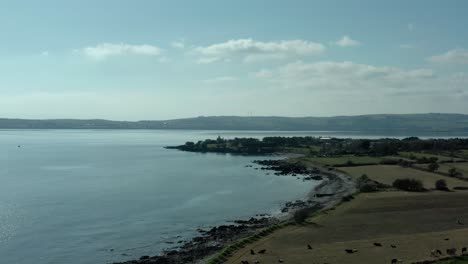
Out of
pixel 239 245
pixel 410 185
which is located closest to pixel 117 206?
pixel 239 245

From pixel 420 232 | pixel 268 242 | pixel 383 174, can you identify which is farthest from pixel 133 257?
pixel 383 174

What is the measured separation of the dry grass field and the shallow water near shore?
10.1 m

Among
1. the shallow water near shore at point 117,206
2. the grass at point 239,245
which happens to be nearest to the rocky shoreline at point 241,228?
the grass at point 239,245

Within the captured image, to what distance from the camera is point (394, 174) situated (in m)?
81.5

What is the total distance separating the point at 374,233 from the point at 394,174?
43139 millimetres

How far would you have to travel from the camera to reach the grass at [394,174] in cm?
7125

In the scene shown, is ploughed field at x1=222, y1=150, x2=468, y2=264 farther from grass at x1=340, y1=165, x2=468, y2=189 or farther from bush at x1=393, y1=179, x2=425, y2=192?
bush at x1=393, y1=179, x2=425, y2=192

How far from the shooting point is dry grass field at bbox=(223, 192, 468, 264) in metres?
33.0

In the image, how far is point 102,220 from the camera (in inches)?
2063

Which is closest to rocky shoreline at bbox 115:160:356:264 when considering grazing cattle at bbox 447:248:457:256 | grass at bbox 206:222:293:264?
grass at bbox 206:222:293:264

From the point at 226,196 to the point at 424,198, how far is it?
2612cm

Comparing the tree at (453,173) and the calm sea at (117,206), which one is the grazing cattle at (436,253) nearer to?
the calm sea at (117,206)

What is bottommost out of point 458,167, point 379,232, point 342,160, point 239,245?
point 239,245

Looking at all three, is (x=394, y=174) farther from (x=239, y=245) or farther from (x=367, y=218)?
(x=239, y=245)
